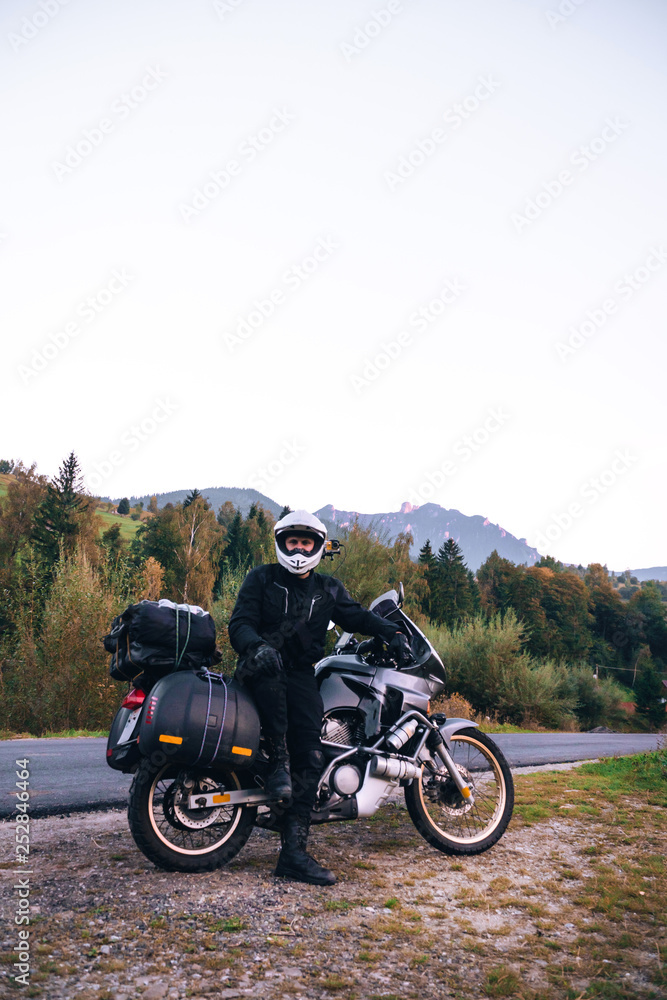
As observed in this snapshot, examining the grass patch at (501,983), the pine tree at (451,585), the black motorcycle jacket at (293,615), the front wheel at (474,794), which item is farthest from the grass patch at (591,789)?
the pine tree at (451,585)

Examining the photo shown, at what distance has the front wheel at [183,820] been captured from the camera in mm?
3920

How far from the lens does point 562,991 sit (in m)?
2.89

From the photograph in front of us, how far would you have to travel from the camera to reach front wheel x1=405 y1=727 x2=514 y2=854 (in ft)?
16.2

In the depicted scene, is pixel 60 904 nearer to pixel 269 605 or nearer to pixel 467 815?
pixel 269 605

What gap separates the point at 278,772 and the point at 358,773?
592 millimetres

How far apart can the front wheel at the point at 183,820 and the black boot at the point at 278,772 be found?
202 mm

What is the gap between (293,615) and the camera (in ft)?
15.3

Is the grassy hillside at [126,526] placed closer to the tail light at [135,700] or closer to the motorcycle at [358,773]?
the motorcycle at [358,773]

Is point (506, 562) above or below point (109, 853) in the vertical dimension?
above

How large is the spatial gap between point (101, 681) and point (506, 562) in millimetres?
80183

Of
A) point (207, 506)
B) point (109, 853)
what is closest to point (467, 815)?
point (109, 853)

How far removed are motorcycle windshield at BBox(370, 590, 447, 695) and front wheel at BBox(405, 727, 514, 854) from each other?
429 millimetres

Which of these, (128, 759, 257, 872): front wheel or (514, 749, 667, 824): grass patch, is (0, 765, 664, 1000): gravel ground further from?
(514, 749, 667, 824): grass patch

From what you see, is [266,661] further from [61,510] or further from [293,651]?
[61,510]
